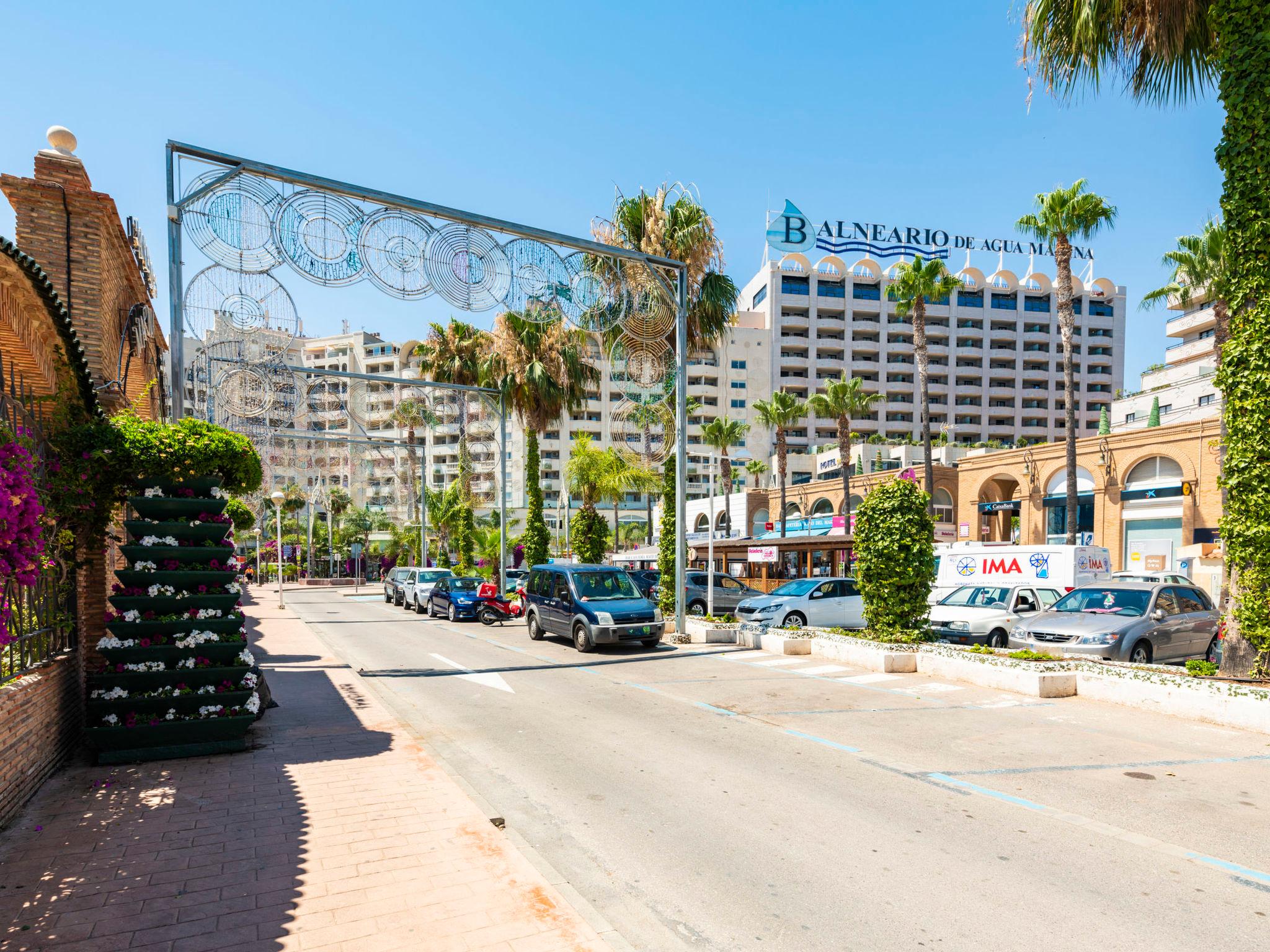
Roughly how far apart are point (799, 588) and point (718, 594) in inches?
214

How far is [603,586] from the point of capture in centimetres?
1789

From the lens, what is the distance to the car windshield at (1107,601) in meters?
13.9

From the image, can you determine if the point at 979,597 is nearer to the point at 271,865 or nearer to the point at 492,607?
the point at 492,607

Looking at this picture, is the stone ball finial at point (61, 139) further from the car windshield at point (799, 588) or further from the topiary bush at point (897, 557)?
the car windshield at point (799, 588)

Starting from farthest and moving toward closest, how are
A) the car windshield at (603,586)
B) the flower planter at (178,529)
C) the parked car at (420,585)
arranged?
the parked car at (420,585), the car windshield at (603,586), the flower planter at (178,529)

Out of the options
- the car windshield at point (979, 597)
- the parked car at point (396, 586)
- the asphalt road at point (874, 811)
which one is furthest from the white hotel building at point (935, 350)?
the asphalt road at point (874, 811)

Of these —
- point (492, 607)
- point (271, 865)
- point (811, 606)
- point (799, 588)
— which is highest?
point (271, 865)

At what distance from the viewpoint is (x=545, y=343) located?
30.1m

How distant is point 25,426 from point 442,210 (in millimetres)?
7799

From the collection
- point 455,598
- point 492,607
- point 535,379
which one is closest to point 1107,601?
point 492,607

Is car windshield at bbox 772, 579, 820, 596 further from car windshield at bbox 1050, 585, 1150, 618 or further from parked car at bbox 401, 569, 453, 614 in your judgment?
parked car at bbox 401, 569, 453, 614

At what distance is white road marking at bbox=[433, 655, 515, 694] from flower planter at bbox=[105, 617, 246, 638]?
4.77 metres

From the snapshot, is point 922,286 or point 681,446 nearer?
point 681,446

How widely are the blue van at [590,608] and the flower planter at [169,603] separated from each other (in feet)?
30.2
